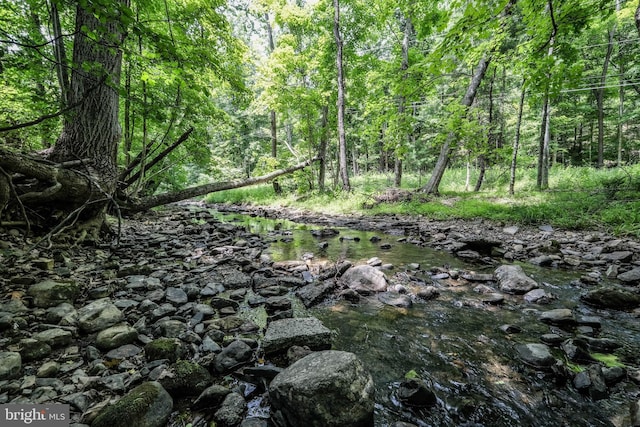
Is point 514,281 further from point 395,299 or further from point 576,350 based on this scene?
point 395,299

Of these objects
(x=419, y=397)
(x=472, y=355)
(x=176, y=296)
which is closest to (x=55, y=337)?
(x=176, y=296)

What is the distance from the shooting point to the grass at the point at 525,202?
6.85m

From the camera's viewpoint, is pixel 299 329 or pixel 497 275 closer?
pixel 299 329

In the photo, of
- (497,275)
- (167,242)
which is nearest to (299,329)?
(497,275)

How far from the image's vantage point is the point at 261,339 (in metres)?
2.61

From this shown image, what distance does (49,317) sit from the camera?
99.7 inches

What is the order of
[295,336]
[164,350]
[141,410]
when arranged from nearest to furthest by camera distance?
[141,410] → [164,350] → [295,336]

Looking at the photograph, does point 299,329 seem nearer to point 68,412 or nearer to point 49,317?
point 68,412

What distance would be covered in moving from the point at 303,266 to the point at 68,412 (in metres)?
3.40

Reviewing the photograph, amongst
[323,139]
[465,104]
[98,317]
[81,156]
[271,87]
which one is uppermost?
[271,87]

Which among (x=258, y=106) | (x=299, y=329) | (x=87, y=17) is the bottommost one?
(x=299, y=329)

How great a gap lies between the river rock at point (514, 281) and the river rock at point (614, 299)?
1.86 feet

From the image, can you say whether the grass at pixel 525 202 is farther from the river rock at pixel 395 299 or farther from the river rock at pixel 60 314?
the river rock at pixel 60 314

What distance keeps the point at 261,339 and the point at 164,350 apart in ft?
2.70
